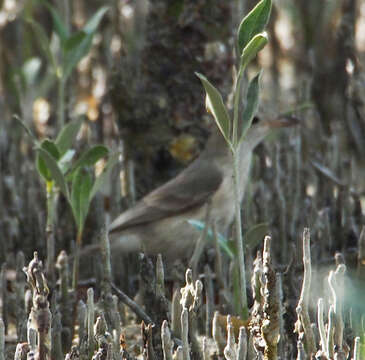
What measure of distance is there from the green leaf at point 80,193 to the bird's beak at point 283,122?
1.29 m

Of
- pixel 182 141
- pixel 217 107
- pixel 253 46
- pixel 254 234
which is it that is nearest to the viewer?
pixel 253 46

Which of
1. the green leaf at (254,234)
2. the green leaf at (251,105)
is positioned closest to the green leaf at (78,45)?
the green leaf at (254,234)

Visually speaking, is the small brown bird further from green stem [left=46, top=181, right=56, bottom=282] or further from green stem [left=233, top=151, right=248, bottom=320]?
green stem [left=233, top=151, right=248, bottom=320]

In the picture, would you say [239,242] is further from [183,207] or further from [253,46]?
[183,207]

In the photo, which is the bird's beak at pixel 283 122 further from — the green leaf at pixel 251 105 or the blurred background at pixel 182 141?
the green leaf at pixel 251 105

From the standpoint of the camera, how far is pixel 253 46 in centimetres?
271

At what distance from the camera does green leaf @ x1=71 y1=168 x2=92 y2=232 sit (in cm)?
361

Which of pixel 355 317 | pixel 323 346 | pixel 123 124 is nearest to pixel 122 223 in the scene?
pixel 123 124

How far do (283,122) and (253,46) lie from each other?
6.23 feet

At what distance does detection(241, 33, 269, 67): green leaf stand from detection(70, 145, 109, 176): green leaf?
1016mm

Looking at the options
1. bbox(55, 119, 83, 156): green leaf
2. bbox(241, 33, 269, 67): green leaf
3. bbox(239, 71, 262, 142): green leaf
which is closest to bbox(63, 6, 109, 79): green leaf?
bbox(55, 119, 83, 156): green leaf

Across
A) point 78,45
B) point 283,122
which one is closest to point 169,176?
point 283,122

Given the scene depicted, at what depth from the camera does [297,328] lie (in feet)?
8.78

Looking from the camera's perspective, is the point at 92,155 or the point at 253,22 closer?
the point at 253,22
